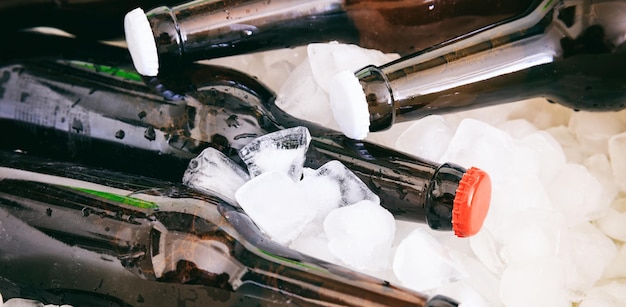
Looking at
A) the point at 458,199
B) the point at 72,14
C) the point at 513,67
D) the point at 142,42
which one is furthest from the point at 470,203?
the point at 72,14

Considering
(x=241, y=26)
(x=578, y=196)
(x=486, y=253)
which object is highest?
(x=241, y=26)

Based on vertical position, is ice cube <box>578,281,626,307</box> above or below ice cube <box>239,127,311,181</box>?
below

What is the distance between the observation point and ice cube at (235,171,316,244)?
34.5 inches

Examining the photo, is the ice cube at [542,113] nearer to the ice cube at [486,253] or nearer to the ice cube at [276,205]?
the ice cube at [486,253]

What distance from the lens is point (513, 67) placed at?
96cm

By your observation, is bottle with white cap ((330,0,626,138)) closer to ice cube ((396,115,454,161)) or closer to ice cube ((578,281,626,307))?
ice cube ((396,115,454,161))

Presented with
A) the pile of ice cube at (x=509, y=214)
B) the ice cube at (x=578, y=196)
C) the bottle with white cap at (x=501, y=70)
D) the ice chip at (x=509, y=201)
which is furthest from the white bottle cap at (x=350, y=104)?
the ice cube at (x=578, y=196)

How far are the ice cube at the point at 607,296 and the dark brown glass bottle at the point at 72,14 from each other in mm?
748

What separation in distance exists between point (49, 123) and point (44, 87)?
58mm

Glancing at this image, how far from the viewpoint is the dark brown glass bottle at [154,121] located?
942mm

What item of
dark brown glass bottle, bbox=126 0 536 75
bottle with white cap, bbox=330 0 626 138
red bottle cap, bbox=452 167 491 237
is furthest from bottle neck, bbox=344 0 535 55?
red bottle cap, bbox=452 167 491 237

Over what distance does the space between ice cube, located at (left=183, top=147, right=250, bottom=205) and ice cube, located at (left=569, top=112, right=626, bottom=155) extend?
1.75 feet

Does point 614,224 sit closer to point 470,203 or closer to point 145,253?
point 470,203

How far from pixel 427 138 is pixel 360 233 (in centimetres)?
22
